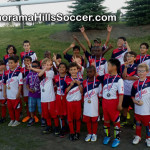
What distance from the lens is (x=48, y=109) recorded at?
4738mm

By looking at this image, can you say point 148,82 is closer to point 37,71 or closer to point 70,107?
point 70,107

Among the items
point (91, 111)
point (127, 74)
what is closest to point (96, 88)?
point (91, 111)

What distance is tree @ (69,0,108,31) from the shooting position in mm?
14352

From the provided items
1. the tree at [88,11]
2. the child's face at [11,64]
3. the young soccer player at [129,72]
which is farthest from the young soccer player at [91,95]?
the tree at [88,11]

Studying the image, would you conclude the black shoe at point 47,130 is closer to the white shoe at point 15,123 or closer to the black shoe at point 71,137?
the black shoe at point 71,137

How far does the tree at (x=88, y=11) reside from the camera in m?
14.4

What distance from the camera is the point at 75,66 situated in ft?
14.4

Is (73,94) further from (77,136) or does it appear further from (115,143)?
(115,143)

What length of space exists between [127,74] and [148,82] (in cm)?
67

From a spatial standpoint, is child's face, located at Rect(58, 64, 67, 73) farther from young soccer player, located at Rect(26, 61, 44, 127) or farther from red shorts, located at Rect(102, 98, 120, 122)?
red shorts, located at Rect(102, 98, 120, 122)

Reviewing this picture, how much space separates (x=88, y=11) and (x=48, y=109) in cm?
1118

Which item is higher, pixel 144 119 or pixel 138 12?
pixel 138 12

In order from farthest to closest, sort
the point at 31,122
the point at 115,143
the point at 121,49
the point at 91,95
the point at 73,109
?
the point at 121,49 < the point at 31,122 < the point at 73,109 < the point at 91,95 < the point at 115,143

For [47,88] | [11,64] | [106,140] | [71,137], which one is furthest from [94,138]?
[11,64]
